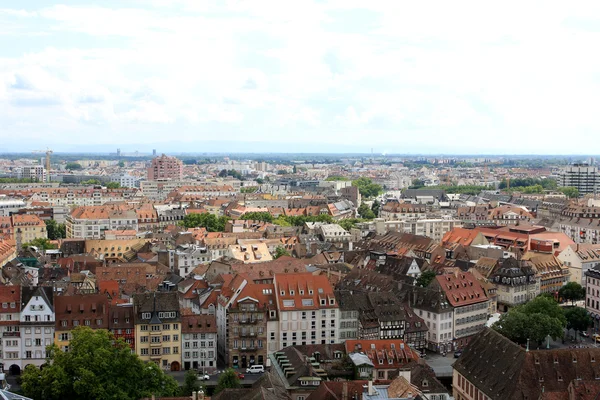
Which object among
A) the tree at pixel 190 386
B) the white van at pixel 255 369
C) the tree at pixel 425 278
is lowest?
the white van at pixel 255 369

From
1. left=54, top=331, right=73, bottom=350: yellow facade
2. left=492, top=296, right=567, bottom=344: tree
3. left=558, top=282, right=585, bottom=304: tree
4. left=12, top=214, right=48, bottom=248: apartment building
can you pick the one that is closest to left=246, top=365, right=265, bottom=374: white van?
left=54, top=331, right=73, bottom=350: yellow facade

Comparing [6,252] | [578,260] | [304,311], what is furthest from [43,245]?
[578,260]

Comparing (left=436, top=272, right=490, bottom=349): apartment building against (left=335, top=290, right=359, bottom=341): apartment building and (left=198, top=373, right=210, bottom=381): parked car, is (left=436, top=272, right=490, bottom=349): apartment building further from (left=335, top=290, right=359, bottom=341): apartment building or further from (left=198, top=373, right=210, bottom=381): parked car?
(left=198, top=373, right=210, bottom=381): parked car

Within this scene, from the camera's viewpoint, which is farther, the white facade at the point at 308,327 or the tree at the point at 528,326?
the tree at the point at 528,326

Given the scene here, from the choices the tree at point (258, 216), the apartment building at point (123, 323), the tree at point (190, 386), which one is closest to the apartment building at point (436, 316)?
the tree at point (190, 386)

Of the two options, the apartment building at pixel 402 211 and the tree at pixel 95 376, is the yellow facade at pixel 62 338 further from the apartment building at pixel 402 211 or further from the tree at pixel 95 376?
the apartment building at pixel 402 211

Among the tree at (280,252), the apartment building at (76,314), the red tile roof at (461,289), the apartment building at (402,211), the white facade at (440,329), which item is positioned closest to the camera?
the apartment building at (76,314)

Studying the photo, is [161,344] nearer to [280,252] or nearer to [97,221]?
[280,252]
